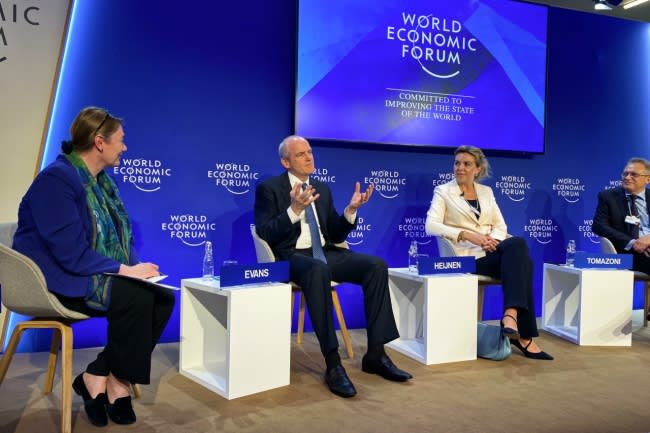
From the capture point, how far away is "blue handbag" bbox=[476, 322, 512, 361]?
3.43 meters

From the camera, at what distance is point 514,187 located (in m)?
4.86

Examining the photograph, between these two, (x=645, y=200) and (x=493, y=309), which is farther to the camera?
(x=493, y=309)

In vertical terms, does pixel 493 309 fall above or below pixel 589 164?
below

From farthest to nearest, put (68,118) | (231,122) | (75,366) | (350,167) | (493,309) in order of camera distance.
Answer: (493,309), (350,167), (231,122), (68,118), (75,366)

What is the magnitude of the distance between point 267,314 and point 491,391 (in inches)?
45.5

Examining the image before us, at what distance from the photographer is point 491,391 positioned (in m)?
2.83

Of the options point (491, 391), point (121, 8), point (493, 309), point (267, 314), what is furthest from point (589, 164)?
point (121, 8)

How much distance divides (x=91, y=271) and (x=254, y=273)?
2.65 feet

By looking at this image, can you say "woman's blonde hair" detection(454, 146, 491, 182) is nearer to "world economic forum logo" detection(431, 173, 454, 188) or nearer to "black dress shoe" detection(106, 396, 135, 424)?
"world economic forum logo" detection(431, 173, 454, 188)

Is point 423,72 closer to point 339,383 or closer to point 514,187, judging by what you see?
point 514,187

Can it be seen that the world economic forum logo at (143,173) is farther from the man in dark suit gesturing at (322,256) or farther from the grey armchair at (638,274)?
the grey armchair at (638,274)

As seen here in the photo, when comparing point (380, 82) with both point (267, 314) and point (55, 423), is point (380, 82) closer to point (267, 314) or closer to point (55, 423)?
point (267, 314)

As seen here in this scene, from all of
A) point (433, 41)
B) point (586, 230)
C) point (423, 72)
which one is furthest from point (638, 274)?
point (433, 41)

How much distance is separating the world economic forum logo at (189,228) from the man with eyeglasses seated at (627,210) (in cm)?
283
